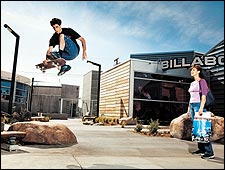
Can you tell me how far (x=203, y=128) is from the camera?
2.63 meters

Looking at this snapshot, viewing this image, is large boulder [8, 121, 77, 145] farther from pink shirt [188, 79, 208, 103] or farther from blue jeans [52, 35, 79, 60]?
pink shirt [188, 79, 208, 103]

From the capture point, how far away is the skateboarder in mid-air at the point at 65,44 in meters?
2.41

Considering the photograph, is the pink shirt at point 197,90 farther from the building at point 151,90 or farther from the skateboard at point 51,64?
the building at point 151,90

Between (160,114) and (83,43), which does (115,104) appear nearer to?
(160,114)

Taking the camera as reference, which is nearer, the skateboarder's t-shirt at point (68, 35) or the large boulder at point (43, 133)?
the skateboarder's t-shirt at point (68, 35)

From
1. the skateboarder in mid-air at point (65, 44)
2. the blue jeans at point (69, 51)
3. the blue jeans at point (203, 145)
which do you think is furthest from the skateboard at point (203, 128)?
the blue jeans at point (69, 51)

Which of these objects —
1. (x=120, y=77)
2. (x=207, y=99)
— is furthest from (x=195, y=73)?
(x=120, y=77)

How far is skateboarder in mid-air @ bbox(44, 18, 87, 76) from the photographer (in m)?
2.41

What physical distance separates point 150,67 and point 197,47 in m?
11.6

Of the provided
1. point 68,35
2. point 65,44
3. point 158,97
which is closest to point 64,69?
point 65,44

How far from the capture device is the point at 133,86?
1283 centimetres

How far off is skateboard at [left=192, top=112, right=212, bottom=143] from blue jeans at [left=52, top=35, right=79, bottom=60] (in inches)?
62.7

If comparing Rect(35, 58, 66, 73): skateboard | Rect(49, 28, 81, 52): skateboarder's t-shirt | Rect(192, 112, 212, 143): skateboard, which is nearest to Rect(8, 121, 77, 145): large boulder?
Rect(35, 58, 66, 73): skateboard

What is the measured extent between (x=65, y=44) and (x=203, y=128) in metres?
1.79
